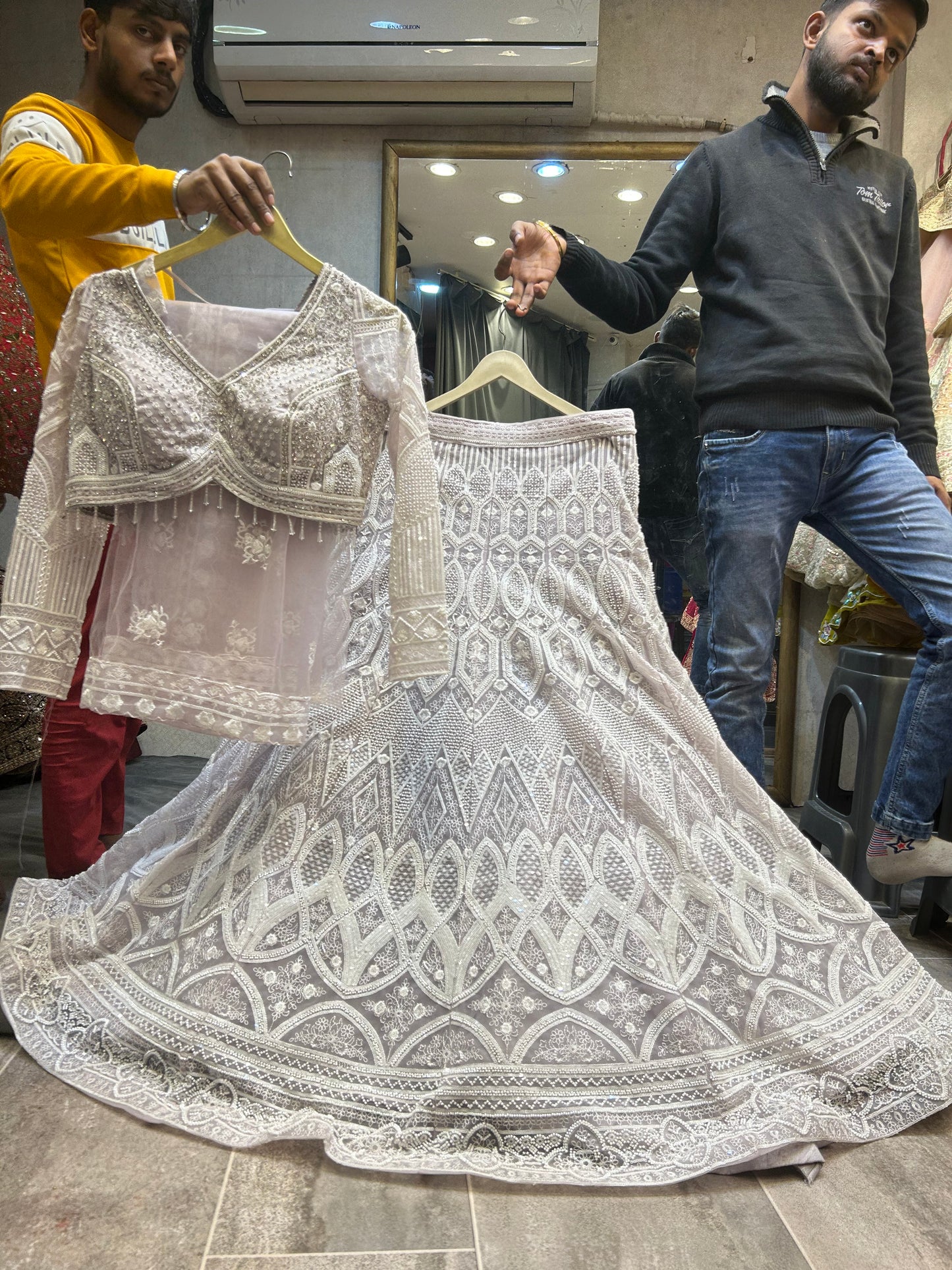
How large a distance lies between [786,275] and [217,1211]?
1.62 meters

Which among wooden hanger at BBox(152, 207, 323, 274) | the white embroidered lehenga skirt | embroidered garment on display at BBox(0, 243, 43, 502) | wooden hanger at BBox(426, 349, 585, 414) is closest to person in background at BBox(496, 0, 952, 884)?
wooden hanger at BBox(426, 349, 585, 414)

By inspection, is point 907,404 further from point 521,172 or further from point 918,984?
point 521,172

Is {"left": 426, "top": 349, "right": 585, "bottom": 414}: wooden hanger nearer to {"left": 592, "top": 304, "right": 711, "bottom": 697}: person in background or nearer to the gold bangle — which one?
the gold bangle

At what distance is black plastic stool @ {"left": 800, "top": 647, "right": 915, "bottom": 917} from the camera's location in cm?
201

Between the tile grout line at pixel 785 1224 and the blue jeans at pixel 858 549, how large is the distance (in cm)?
71

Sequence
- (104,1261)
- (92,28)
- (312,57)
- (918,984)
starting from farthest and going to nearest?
(312,57) → (92,28) → (918,984) → (104,1261)

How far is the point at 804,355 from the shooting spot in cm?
158

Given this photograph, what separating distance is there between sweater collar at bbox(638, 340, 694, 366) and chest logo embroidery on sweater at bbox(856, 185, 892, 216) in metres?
0.97

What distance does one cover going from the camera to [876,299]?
1.67 metres

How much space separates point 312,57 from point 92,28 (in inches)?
55.4

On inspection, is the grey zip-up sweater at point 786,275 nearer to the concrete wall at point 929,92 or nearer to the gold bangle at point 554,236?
the gold bangle at point 554,236

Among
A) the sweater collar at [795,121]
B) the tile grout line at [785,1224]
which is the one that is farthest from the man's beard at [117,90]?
the tile grout line at [785,1224]

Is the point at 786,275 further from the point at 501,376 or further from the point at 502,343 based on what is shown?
the point at 502,343

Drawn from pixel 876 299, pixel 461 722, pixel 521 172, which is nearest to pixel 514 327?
pixel 521 172
